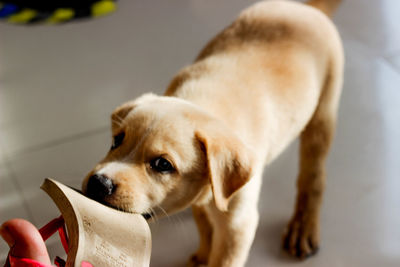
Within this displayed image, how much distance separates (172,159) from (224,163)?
0.45ft

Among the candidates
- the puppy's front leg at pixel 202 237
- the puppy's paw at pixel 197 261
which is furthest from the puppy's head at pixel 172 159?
the puppy's paw at pixel 197 261

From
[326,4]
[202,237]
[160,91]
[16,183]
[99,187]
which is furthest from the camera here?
[160,91]

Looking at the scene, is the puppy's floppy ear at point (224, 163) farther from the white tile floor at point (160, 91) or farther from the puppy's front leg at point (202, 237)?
the white tile floor at point (160, 91)

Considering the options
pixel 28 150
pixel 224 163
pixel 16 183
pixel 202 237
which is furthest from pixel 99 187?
pixel 28 150

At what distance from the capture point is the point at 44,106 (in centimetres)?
Result: 262

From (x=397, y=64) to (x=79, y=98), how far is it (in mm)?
1810

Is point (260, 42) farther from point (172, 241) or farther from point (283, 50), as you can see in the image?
point (172, 241)

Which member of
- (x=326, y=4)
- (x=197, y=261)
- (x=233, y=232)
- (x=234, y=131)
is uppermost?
(x=326, y=4)

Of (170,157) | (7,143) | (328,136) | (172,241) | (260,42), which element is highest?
(260,42)

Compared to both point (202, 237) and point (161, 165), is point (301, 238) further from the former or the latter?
point (161, 165)

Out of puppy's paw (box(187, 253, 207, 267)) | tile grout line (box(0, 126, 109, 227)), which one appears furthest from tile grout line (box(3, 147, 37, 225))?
puppy's paw (box(187, 253, 207, 267))

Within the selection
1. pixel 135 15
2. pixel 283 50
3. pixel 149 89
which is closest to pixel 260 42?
pixel 283 50

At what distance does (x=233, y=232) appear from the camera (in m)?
1.55

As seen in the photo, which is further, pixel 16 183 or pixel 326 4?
pixel 16 183
